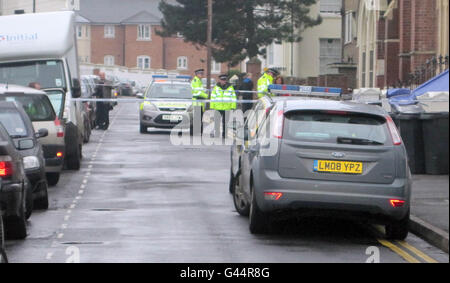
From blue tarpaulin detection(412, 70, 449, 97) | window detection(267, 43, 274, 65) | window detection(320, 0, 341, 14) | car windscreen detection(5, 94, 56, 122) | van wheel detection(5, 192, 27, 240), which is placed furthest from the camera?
window detection(267, 43, 274, 65)

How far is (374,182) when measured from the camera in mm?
12195

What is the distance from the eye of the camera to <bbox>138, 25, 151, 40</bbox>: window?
116m

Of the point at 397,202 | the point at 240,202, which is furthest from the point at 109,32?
the point at 397,202

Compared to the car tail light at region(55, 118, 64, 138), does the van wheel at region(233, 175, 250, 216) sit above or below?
below

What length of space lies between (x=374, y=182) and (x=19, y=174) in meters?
4.01

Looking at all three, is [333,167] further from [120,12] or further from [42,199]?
[120,12]

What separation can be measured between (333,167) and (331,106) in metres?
0.85

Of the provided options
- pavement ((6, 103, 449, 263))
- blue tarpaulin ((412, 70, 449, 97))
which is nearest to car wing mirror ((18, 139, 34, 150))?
pavement ((6, 103, 449, 263))

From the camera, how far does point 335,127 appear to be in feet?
41.0

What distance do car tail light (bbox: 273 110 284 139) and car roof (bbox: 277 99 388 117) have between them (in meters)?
0.08

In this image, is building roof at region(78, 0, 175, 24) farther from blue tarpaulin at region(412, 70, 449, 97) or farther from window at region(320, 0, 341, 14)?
blue tarpaulin at region(412, 70, 449, 97)
